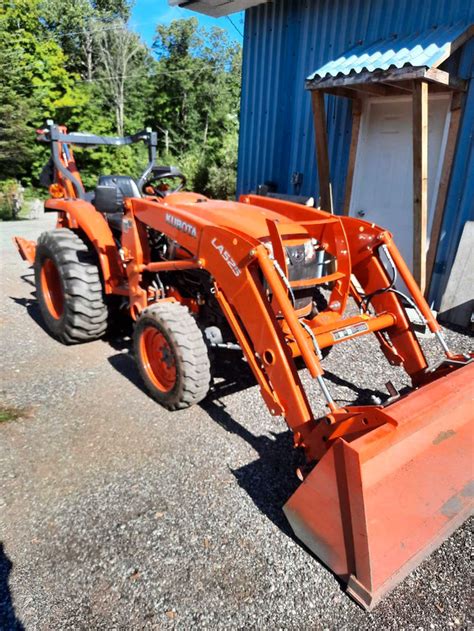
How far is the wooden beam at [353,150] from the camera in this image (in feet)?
19.7

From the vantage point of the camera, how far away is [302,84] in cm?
666

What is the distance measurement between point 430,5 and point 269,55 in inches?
104

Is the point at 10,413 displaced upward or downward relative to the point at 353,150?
downward

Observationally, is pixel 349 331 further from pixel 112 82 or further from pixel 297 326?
pixel 112 82

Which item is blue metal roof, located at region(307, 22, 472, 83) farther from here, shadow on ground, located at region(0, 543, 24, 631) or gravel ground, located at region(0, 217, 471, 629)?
shadow on ground, located at region(0, 543, 24, 631)

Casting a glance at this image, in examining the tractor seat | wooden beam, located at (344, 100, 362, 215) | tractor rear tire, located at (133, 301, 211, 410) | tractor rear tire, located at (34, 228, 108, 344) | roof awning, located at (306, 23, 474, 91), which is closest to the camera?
tractor rear tire, located at (133, 301, 211, 410)

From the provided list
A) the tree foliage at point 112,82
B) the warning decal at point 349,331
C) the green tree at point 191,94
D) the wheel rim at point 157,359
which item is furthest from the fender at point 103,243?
the green tree at point 191,94

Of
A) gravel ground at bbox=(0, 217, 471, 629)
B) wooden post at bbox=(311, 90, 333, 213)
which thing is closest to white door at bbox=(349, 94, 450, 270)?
wooden post at bbox=(311, 90, 333, 213)

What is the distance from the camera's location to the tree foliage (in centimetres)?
1981

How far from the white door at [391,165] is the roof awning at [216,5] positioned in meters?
2.85

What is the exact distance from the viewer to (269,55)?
279 inches

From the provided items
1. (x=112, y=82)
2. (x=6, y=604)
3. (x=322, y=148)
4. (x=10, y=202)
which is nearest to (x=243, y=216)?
(x=6, y=604)

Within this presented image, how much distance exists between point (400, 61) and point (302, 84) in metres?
2.29

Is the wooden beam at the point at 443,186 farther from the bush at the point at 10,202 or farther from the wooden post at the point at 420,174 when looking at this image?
the bush at the point at 10,202
